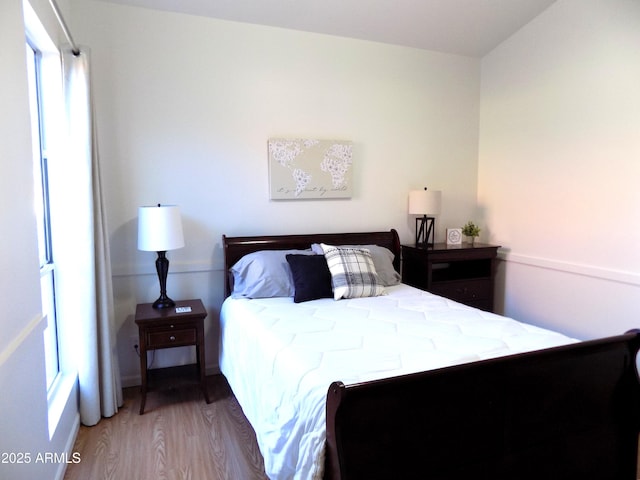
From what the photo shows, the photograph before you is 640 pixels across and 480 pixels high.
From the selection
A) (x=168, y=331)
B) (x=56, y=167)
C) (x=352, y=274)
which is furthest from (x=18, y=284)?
(x=352, y=274)

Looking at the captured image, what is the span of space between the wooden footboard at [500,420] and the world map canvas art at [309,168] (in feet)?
7.30

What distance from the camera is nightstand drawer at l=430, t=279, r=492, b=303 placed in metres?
3.63

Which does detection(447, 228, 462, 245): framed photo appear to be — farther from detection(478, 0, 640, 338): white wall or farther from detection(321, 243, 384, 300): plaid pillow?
detection(321, 243, 384, 300): plaid pillow

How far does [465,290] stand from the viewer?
373 cm

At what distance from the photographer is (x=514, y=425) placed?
1.61m

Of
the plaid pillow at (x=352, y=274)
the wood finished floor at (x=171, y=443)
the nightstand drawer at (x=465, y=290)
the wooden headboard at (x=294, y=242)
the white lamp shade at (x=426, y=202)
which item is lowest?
the wood finished floor at (x=171, y=443)

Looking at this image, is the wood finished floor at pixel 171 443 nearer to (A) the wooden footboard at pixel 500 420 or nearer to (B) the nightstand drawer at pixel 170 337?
(B) the nightstand drawer at pixel 170 337

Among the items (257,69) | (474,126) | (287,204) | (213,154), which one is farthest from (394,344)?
(474,126)

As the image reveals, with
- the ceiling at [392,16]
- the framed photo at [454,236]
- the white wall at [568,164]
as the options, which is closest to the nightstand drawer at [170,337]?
the ceiling at [392,16]

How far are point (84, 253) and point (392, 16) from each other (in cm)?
275

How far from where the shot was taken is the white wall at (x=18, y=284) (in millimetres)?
1398

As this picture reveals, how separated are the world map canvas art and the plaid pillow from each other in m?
0.61

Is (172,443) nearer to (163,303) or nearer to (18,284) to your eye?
(163,303)

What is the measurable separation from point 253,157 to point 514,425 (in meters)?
2.49
